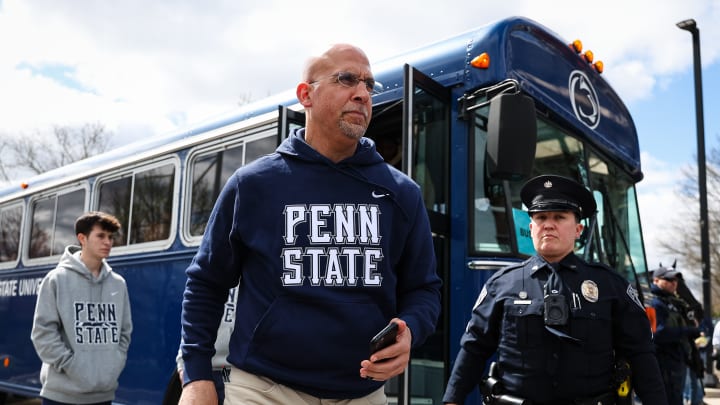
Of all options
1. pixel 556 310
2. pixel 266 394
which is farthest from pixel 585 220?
pixel 266 394

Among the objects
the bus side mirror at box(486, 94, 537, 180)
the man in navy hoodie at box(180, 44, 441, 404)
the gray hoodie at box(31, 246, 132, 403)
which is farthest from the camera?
the gray hoodie at box(31, 246, 132, 403)

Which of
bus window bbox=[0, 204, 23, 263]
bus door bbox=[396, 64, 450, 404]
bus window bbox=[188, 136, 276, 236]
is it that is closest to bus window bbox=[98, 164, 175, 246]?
bus window bbox=[188, 136, 276, 236]

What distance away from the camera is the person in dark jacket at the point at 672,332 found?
20.1ft

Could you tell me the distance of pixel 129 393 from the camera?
5602 millimetres

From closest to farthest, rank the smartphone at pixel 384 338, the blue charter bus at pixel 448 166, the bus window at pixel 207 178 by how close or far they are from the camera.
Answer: the smartphone at pixel 384 338 → the blue charter bus at pixel 448 166 → the bus window at pixel 207 178

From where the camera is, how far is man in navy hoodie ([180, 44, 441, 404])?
183cm

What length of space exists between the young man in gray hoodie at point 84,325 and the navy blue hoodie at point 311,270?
7.53ft

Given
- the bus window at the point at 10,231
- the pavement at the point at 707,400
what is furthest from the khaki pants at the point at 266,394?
the pavement at the point at 707,400

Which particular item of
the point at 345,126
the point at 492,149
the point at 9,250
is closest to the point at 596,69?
the point at 492,149

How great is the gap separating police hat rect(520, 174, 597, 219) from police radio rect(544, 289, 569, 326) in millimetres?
389

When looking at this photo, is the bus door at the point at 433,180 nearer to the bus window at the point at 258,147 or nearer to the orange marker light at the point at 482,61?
the orange marker light at the point at 482,61

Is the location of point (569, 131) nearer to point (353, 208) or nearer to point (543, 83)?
point (543, 83)

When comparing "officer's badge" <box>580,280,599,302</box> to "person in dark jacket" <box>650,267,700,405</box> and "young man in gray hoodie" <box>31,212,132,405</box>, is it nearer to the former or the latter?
"young man in gray hoodie" <box>31,212,132,405</box>

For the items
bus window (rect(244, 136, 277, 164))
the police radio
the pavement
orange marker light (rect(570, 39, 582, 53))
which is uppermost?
orange marker light (rect(570, 39, 582, 53))
